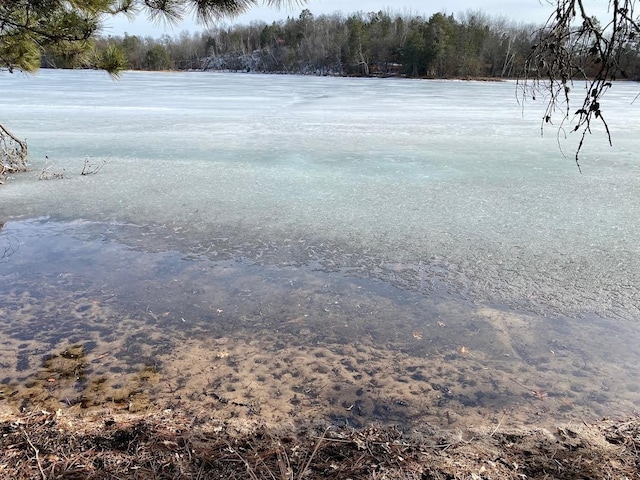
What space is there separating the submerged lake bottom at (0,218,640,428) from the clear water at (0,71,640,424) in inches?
0.6

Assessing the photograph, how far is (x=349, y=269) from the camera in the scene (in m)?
3.95

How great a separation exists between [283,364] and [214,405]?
48 cm

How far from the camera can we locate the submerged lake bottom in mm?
2387

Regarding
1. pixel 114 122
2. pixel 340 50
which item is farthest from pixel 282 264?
pixel 340 50

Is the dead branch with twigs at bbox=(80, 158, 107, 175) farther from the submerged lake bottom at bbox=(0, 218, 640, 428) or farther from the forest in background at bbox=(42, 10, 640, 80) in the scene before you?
the forest in background at bbox=(42, 10, 640, 80)

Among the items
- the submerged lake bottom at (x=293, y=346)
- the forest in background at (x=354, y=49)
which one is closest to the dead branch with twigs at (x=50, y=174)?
the submerged lake bottom at (x=293, y=346)

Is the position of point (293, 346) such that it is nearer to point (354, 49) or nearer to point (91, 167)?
point (91, 167)

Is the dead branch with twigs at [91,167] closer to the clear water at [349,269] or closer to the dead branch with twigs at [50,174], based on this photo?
the clear water at [349,269]

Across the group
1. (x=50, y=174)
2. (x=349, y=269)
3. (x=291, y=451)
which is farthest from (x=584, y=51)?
(x=50, y=174)

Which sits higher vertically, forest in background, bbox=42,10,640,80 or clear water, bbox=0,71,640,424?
forest in background, bbox=42,10,640,80

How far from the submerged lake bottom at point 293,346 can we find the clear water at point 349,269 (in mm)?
→ 14

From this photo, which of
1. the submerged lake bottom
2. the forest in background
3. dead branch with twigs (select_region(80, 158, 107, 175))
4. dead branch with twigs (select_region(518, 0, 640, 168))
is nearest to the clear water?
the submerged lake bottom

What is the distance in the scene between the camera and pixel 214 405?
2.35 meters

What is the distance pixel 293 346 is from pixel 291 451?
928 millimetres
